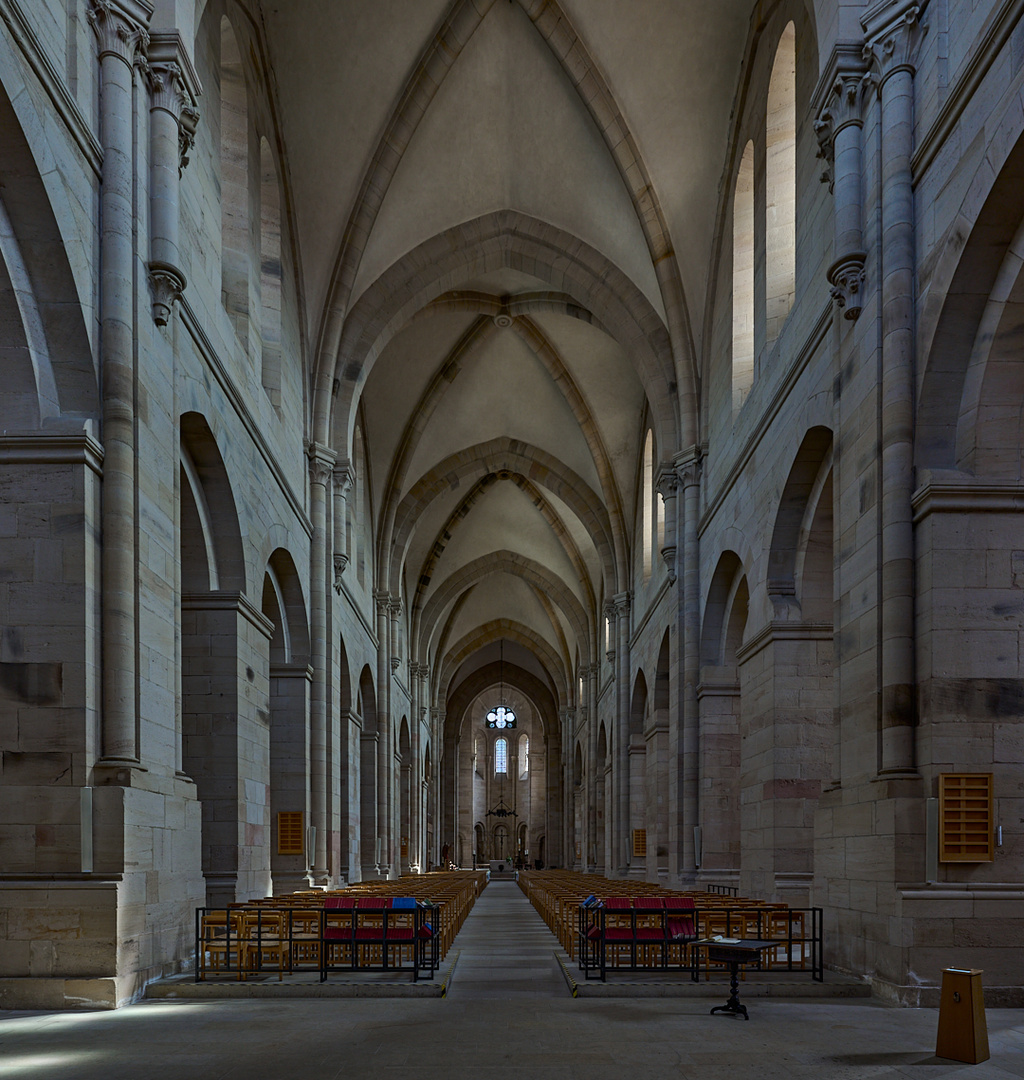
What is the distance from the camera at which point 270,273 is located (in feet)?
63.0

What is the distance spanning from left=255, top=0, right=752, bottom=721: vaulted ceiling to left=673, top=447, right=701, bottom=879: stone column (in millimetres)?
1295

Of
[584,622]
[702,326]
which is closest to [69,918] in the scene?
[702,326]

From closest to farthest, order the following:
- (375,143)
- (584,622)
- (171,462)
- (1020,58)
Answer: (1020,58) → (171,462) → (375,143) → (584,622)

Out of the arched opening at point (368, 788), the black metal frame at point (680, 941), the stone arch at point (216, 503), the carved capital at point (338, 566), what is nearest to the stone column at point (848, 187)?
the black metal frame at point (680, 941)

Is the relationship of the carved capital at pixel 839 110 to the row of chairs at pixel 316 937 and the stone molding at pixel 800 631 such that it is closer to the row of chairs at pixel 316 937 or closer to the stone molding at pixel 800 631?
the stone molding at pixel 800 631

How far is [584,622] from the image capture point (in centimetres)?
4262

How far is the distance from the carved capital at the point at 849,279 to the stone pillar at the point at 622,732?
68.3 feet

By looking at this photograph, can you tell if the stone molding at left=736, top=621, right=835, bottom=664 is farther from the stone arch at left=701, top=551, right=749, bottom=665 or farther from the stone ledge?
the stone ledge

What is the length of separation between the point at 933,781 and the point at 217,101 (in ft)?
38.9

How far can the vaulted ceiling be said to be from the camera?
18.6 meters

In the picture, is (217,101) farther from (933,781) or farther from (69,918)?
(933,781)

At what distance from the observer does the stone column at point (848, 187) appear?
11.8m

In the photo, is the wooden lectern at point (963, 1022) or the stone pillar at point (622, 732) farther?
the stone pillar at point (622, 732)

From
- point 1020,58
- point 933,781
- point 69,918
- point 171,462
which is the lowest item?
point 69,918
